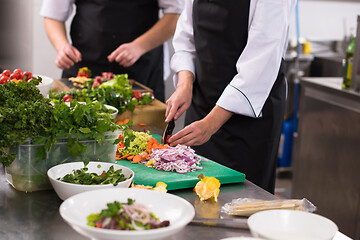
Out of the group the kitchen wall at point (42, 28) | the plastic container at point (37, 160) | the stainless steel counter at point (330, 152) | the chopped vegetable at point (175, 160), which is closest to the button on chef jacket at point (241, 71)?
the chopped vegetable at point (175, 160)

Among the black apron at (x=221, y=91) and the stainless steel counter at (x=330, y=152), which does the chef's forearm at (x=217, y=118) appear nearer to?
the black apron at (x=221, y=91)

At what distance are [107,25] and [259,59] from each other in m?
1.30

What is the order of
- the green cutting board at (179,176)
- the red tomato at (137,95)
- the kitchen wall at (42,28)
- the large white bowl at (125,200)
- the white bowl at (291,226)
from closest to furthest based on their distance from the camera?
the large white bowl at (125,200), the white bowl at (291,226), the green cutting board at (179,176), the red tomato at (137,95), the kitchen wall at (42,28)

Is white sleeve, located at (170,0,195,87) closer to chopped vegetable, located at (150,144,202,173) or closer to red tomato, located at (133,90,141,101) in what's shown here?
red tomato, located at (133,90,141,101)

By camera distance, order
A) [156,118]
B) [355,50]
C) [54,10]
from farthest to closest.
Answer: [54,10]
[355,50]
[156,118]

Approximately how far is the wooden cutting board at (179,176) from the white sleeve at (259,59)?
40 cm

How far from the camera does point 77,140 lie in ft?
4.40

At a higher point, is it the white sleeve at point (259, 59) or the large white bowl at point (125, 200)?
the white sleeve at point (259, 59)

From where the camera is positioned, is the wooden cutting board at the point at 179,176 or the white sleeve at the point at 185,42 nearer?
the wooden cutting board at the point at 179,176

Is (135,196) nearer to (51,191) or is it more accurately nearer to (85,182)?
(85,182)

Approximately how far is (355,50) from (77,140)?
1953 mm

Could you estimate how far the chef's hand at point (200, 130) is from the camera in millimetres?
1716

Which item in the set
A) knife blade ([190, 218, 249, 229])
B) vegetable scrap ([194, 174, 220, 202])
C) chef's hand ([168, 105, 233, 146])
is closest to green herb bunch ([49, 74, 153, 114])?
chef's hand ([168, 105, 233, 146])

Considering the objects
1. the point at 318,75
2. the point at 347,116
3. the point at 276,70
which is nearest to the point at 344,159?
the point at 347,116
